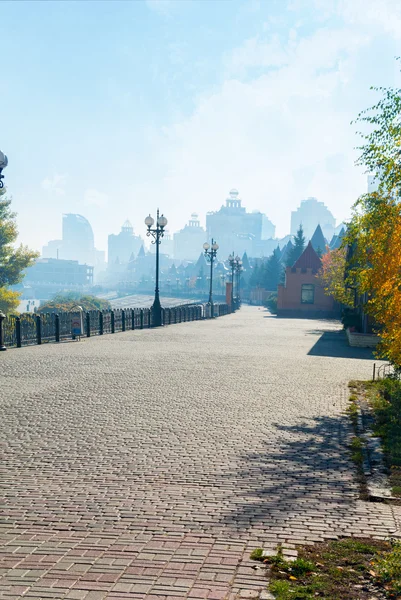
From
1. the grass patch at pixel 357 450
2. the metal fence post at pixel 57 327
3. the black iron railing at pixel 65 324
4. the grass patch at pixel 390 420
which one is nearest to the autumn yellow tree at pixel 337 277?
the grass patch at pixel 390 420

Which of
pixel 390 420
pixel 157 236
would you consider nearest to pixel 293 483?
pixel 390 420

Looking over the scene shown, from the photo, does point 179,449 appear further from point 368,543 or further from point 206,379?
point 206,379

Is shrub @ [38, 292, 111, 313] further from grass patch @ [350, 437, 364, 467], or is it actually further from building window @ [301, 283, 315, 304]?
grass patch @ [350, 437, 364, 467]

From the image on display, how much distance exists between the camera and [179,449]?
752cm

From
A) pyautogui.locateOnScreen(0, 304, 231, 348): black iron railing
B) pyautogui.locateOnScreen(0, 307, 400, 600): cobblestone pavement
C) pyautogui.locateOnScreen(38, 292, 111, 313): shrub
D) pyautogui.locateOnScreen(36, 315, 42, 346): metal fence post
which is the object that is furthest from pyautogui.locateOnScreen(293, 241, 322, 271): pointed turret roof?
pyautogui.locateOnScreen(0, 307, 400, 600): cobblestone pavement

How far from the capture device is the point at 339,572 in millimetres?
4121

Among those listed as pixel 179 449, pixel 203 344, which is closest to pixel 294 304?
pixel 203 344

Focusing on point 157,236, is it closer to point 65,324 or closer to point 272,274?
point 65,324

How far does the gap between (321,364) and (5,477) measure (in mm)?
11998

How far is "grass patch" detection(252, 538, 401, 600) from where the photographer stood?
384cm

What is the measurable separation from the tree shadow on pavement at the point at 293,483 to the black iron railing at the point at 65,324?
13.2 m

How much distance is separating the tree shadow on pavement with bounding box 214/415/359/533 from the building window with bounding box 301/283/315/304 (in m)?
58.3

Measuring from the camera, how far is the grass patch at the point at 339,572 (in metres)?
3.84

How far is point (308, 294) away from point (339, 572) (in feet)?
207
